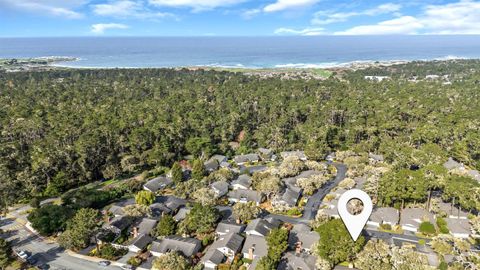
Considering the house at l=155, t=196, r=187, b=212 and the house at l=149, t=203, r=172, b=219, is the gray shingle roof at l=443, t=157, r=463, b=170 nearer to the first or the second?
the house at l=155, t=196, r=187, b=212

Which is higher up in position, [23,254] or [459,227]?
[23,254]

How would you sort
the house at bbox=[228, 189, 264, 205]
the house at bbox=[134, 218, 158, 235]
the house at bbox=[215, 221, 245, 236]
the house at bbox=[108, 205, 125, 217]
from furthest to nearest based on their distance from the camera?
the house at bbox=[228, 189, 264, 205] < the house at bbox=[108, 205, 125, 217] < the house at bbox=[134, 218, 158, 235] < the house at bbox=[215, 221, 245, 236]

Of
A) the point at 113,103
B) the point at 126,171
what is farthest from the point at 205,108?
the point at 126,171

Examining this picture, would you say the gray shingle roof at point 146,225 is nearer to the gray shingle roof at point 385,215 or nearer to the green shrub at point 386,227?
the gray shingle roof at point 385,215

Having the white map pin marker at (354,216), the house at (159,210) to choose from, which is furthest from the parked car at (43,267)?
the white map pin marker at (354,216)

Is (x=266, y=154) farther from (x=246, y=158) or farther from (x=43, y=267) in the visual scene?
(x=43, y=267)

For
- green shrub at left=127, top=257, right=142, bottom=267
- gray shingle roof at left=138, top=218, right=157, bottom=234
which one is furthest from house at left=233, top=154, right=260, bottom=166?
green shrub at left=127, top=257, right=142, bottom=267

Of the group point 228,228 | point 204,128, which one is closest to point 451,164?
point 228,228

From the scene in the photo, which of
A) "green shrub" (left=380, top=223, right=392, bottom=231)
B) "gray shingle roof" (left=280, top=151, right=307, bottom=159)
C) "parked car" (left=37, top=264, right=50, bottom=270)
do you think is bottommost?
"green shrub" (left=380, top=223, right=392, bottom=231)
